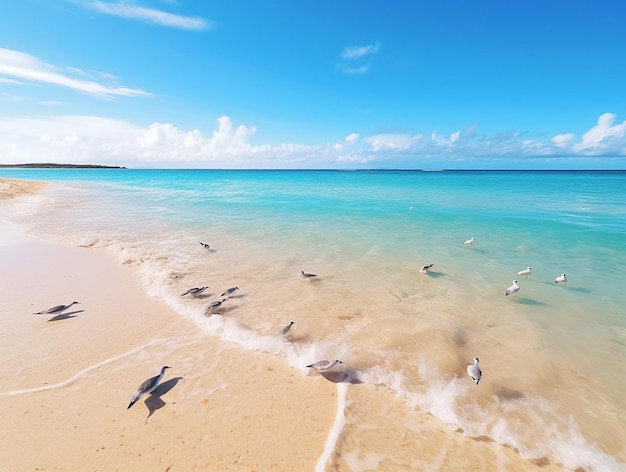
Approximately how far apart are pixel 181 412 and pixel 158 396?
24.3 inches

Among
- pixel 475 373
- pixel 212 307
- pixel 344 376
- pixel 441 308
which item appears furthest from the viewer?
pixel 441 308

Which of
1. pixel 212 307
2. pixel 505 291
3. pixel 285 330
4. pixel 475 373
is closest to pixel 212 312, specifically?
pixel 212 307

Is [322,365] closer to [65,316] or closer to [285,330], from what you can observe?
[285,330]

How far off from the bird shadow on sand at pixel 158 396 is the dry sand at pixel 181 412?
17 millimetres

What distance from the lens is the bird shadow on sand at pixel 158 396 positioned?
185 inches

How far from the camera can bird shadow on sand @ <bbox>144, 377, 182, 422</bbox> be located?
185 inches

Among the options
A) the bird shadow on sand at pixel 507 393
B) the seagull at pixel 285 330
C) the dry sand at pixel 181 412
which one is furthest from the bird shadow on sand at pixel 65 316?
the bird shadow on sand at pixel 507 393

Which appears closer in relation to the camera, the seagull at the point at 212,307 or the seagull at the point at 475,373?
the seagull at the point at 475,373

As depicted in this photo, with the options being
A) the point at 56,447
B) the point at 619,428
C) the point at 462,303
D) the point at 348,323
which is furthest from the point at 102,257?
the point at 619,428

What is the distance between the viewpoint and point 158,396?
16.2 ft

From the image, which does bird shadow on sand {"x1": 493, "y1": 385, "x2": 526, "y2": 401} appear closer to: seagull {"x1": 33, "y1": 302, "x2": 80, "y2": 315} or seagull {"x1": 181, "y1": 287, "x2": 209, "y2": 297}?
seagull {"x1": 181, "y1": 287, "x2": 209, "y2": 297}

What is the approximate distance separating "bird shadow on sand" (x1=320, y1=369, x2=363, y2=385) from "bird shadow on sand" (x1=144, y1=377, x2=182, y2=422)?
110 inches

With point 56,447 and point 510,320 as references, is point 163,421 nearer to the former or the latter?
point 56,447

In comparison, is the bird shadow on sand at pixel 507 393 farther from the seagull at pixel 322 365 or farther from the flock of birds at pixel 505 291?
the seagull at pixel 322 365
